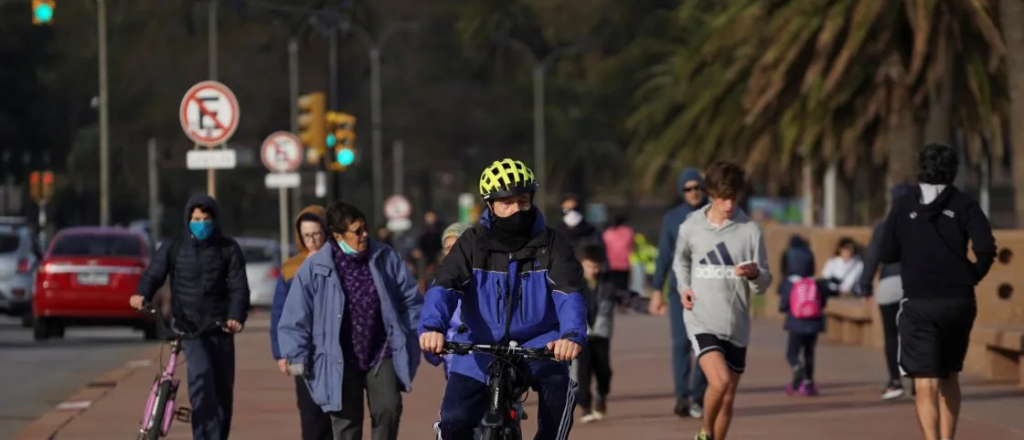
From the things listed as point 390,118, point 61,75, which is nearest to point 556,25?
point 390,118

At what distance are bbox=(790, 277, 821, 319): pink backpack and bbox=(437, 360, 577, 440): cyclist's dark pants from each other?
29.4 ft

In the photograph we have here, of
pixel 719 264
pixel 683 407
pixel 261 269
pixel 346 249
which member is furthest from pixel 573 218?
pixel 261 269

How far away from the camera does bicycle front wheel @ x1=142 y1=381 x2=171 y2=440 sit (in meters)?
12.2

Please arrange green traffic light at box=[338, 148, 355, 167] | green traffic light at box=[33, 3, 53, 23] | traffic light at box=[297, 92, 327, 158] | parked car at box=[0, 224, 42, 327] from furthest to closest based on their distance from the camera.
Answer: green traffic light at box=[338, 148, 355, 167]
parked car at box=[0, 224, 42, 327]
traffic light at box=[297, 92, 327, 158]
green traffic light at box=[33, 3, 53, 23]

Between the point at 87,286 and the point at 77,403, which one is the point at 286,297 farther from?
the point at 87,286

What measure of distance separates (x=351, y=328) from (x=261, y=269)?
28327 mm

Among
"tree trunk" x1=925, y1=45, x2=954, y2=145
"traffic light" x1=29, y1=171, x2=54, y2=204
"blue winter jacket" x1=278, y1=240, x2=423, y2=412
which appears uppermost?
"tree trunk" x1=925, y1=45, x2=954, y2=145

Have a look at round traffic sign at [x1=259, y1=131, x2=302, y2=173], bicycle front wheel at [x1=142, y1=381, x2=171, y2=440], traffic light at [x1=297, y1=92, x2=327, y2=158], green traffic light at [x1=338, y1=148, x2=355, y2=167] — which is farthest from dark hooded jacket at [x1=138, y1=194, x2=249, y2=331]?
green traffic light at [x1=338, y1=148, x2=355, y2=167]

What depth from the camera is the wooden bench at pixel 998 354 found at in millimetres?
17547

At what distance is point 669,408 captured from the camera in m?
15.8

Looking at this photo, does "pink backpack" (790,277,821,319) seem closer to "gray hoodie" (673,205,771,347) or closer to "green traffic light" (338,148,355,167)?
"gray hoodie" (673,205,771,347)

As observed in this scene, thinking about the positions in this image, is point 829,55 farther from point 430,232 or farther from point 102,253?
point 430,232

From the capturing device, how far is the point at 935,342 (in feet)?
36.5

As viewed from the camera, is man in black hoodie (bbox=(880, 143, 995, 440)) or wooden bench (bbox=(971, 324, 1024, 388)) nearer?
man in black hoodie (bbox=(880, 143, 995, 440))
